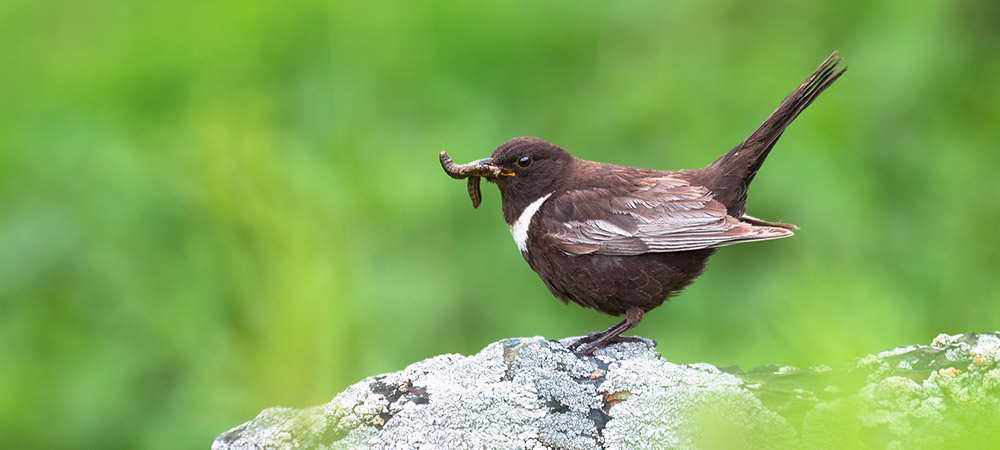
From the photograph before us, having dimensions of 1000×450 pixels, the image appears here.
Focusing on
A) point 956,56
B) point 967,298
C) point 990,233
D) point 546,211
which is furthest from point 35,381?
point 956,56

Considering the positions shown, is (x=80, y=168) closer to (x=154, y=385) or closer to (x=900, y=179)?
(x=154, y=385)

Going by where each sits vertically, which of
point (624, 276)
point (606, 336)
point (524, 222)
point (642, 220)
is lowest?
point (606, 336)

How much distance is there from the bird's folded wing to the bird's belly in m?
0.04

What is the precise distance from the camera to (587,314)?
438 cm

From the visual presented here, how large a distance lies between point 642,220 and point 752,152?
0.43 meters

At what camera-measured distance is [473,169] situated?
3.28m

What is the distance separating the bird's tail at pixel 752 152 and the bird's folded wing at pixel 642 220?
2.9 inches

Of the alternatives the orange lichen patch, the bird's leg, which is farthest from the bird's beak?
the orange lichen patch

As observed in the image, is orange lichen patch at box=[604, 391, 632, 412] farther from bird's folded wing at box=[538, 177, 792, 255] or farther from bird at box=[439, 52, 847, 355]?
bird's folded wing at box=[538, 177, 792, 255]

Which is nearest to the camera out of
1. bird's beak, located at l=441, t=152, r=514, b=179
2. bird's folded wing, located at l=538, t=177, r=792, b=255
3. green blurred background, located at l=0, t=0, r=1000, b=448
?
bird's folded wing, located at l=538, t=177, r=792, b=255

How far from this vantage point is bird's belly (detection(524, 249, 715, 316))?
10.3 feet

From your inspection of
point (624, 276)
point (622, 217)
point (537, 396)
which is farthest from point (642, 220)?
point (537, 396)

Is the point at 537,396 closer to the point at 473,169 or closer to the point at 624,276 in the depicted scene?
the point at 624,276

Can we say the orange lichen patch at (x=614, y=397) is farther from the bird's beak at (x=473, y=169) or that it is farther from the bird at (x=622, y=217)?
the bird's beak at (x=473, y=169)
